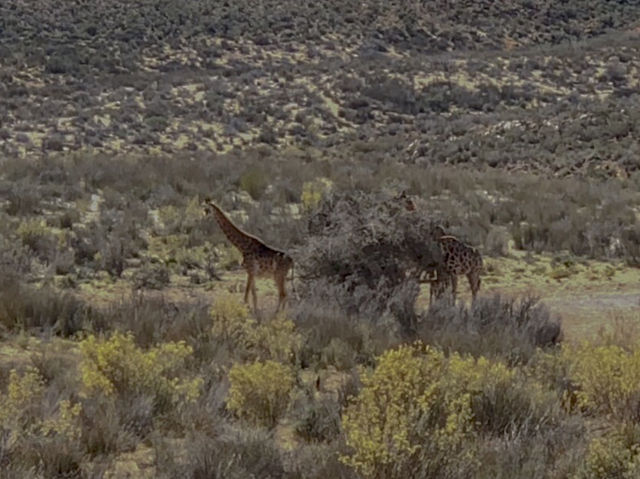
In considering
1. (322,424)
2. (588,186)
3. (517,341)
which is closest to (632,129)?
(588,186)

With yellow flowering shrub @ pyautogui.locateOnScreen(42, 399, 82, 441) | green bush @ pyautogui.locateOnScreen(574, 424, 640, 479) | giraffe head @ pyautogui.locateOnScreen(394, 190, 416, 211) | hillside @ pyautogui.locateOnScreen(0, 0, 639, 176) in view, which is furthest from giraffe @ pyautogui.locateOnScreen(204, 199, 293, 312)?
hillside @ pyautogui.locateOnScreen(0, 0, 639, 176)

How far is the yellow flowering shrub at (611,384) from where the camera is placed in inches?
278

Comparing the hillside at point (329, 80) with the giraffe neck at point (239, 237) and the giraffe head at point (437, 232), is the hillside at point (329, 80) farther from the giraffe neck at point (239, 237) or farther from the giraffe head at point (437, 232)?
the giraffe neck at point (239, 237)

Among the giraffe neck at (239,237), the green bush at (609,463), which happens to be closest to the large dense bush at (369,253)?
the giraffe neck at (239,237)

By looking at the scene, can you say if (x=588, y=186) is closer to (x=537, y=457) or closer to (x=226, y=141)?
(x=226, y=141)

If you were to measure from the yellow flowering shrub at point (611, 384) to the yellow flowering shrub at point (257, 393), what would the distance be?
7.31 ft

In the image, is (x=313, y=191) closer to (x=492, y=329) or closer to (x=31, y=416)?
(x=492, y=329)

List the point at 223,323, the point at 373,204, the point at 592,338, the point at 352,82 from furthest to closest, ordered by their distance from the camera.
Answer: the point at 352,82 → the point at 373,204 → the point at 592,338 → the point at 223,323

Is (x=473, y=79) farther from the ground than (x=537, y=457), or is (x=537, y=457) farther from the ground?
(x=473, y=79)

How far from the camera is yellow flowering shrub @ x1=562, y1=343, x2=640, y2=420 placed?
7055 millimetres

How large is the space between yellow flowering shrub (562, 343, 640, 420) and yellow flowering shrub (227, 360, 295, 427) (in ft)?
7.31

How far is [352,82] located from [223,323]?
38.0 m

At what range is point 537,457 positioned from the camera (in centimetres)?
614

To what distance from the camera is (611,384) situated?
23.6 ft
